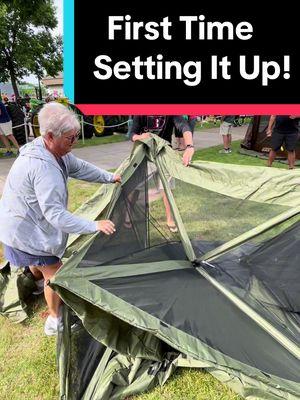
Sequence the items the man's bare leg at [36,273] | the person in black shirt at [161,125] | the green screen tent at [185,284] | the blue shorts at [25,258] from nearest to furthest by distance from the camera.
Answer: the green screen tent at [185,284] < the blue shorts at [25,258] < the man's bare leg at [36,273] < the person in black shirt at [161,125]

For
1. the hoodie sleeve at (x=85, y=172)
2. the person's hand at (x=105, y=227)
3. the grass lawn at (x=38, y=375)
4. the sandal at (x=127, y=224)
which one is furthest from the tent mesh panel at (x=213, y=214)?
the grass lawn at (x=38, y=375)

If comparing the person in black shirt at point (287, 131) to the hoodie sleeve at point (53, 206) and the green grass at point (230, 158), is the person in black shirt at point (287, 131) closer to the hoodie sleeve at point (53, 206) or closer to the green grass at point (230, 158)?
the green grass at point (230, 158)

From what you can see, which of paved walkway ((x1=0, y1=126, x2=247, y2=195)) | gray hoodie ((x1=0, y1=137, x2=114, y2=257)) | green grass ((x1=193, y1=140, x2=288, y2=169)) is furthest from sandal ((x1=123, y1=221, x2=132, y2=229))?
green grass ((x1=193, y1=140, x2=288, y2=169))

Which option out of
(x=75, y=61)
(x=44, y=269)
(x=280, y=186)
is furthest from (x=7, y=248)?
(x=75, y=61)

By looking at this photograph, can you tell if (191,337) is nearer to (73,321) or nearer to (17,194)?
(73,321)

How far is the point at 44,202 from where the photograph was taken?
1.92 m

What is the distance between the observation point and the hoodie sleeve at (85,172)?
2410mm

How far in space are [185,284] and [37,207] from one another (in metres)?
0.92

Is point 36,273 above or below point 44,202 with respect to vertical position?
below

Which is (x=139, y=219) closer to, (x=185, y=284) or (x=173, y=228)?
(x=173, y=228)

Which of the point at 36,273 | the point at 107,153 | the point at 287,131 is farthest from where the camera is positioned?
the point at 107,153

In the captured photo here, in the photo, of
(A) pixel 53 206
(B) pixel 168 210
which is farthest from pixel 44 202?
(B) pixel 168 210

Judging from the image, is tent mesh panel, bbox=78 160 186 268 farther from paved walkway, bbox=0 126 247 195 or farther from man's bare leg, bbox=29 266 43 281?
paved walkway, bbox=0 126 247 195

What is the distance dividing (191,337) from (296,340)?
2.05 feet
